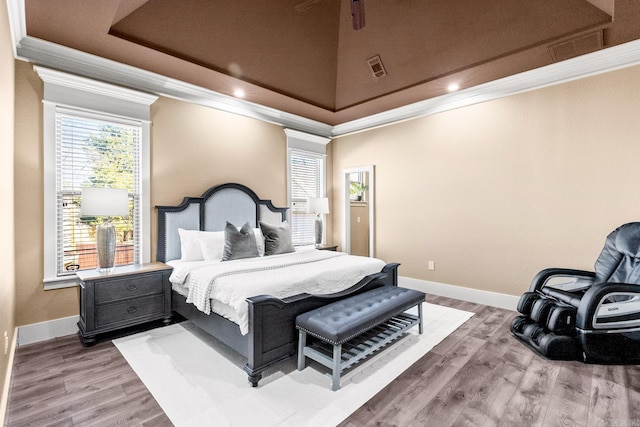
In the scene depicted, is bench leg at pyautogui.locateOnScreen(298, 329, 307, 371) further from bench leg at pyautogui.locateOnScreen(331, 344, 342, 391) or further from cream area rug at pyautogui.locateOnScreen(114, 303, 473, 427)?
bench leg at pyautogui.locateOnScreen(331, 344, 342, 391)

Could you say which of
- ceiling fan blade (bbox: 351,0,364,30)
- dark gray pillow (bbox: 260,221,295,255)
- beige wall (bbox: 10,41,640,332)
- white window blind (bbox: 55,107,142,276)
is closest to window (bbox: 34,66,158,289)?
white window blind (bbox: 55,107,142,276)

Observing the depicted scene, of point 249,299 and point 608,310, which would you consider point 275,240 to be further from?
point 608,310

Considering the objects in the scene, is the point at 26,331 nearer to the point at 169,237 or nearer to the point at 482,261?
the point at 169,237

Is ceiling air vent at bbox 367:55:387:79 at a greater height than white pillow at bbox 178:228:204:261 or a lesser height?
greater

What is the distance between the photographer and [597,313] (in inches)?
98.3

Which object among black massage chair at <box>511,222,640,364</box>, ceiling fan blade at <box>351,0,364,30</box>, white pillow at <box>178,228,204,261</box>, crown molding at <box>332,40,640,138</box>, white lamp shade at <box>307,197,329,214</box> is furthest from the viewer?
white lamp shade at <box>307,197,329,214</box>

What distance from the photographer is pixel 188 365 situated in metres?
2.52

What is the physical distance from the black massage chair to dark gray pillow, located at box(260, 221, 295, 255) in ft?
8.88

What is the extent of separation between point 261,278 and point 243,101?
302 centimetres

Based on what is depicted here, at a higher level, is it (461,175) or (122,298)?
(461,175)

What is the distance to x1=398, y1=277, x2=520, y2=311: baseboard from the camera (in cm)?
391

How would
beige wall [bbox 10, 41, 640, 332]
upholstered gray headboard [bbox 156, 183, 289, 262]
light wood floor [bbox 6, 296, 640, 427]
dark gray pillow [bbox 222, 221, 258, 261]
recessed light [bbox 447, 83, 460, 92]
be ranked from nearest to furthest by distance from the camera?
light wood floor [bbox 6, 296, 640, 427] → beige wall [bbox 10, 41, 640, 332] → dark gray pillow [bbox 222, 221, 258, 261] → upholstered gray headboard [bbox 156, 183, 289, 262] → recessed light [bbox 447, 83, 460, 92]

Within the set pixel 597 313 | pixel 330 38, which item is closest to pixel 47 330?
pixel 330 38

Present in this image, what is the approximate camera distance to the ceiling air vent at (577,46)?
2.98 metres
